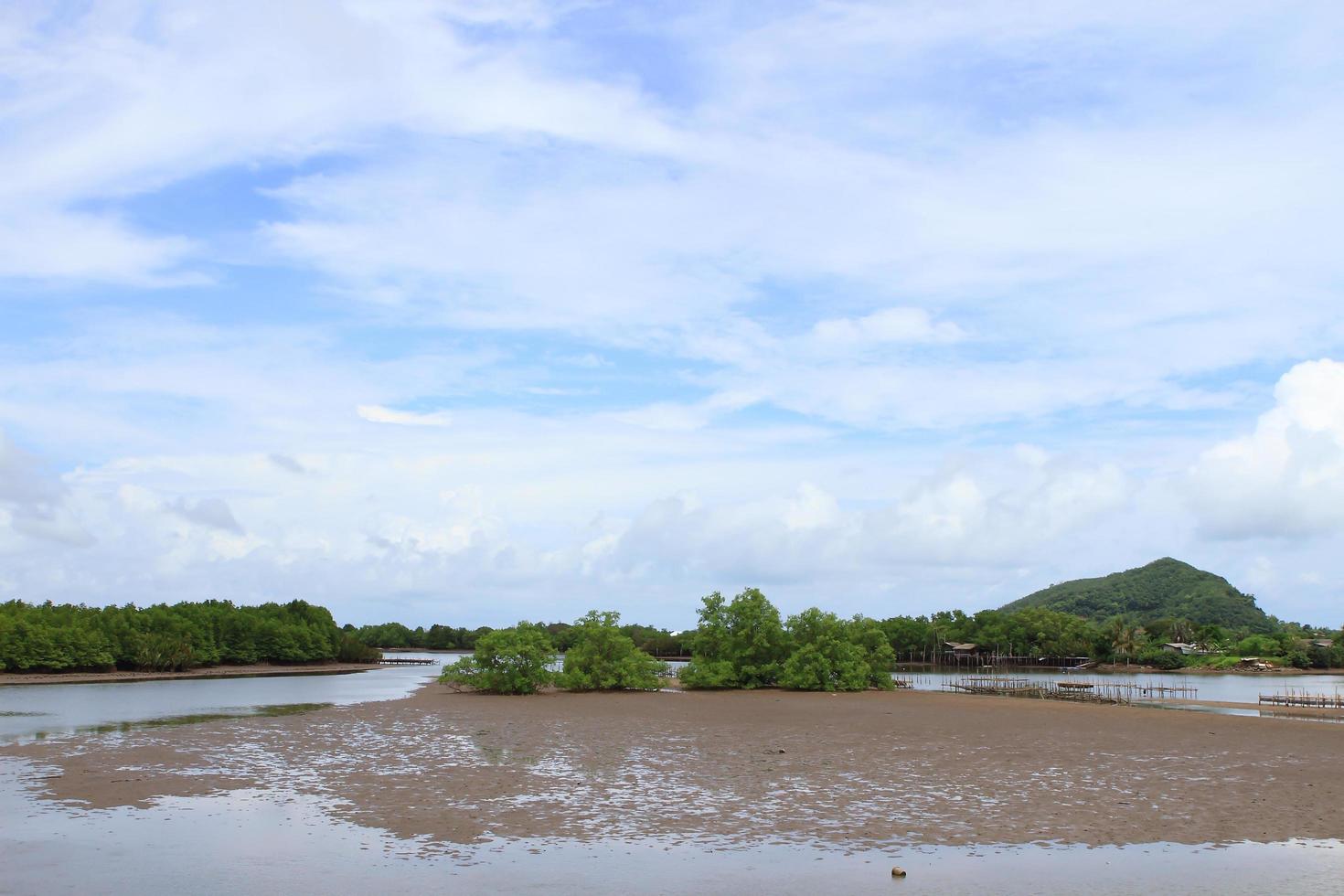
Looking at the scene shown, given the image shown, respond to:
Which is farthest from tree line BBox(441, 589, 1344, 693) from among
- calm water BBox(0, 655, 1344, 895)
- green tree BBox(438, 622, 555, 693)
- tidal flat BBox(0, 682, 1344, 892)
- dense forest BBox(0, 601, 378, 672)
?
dense forest BBox(0, 601, 378, 672)

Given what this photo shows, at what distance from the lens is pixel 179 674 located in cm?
11312

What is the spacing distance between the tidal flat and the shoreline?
62.5 meters

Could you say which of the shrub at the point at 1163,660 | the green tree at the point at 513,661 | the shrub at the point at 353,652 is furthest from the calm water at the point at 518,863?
the shrub at the point at 353,652

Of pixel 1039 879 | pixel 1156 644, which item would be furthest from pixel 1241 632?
pixel 1039 879

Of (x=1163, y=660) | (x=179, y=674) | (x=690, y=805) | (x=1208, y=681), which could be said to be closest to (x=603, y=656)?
(x=690, y=805)

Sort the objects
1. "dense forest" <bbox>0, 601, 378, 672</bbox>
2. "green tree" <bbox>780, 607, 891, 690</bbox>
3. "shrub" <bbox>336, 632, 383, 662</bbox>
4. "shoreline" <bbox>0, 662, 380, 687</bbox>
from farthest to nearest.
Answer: "shrub" <bbox>336, 632, 383, 662</bbox>
"dense forest" <bbox>0, 601, 378, 672</bbox>
"shoreline" <bbox>0, 662, 380, 687</bbox>
"green tree" <bbox>780, 607, 891, 690</bbox>

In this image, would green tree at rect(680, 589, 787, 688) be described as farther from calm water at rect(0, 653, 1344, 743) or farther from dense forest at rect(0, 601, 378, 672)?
dense forest at rect(0, 601, 378, 672)

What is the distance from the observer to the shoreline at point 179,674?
3671 inches

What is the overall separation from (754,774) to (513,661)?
1528 inches

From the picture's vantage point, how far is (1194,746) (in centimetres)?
3759

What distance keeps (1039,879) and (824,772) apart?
12470mm

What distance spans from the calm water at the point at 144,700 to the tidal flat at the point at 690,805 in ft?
20.7

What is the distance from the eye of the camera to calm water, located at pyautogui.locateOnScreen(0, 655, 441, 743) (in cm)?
4572

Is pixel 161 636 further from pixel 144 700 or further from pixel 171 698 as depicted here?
pixel 144 700
